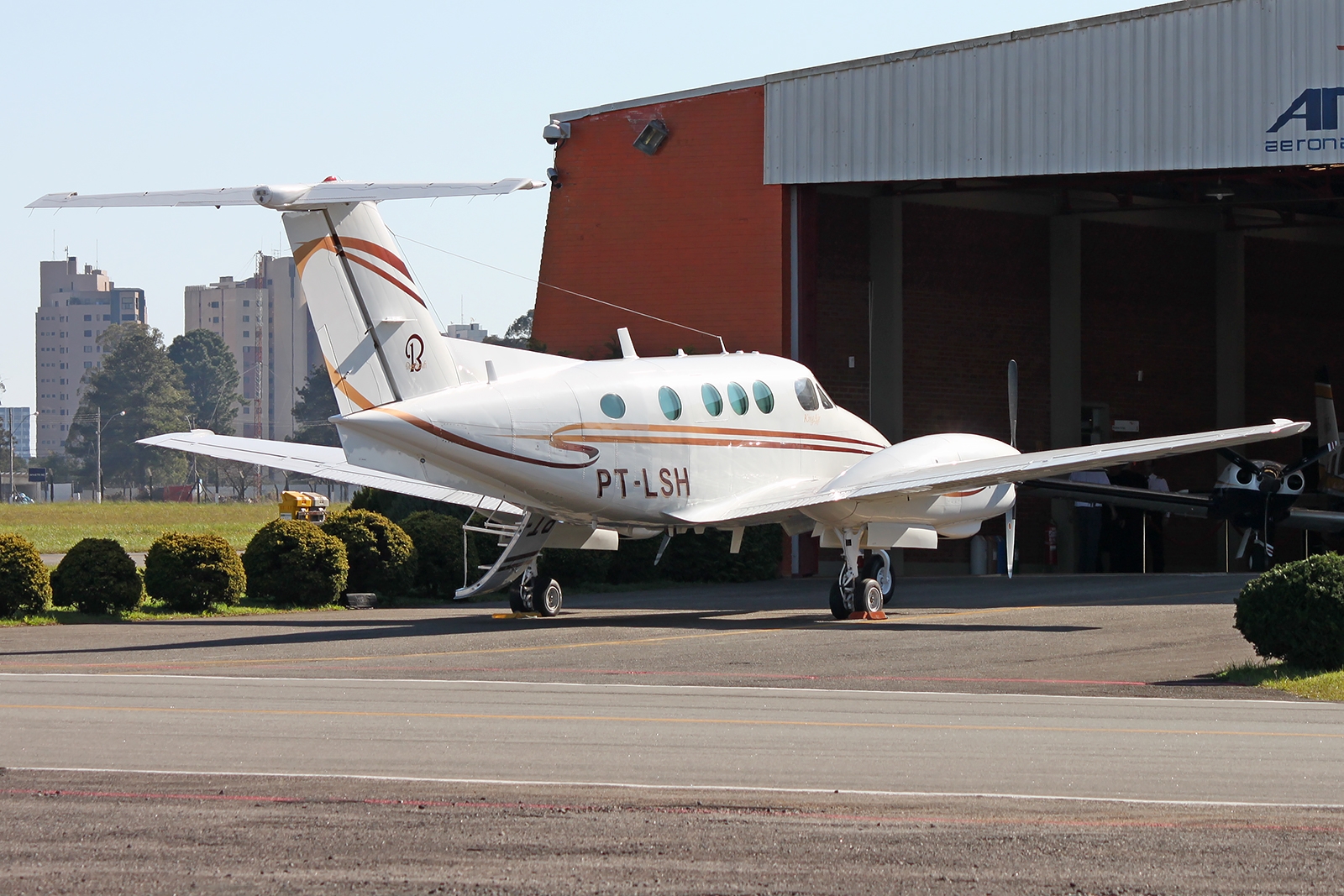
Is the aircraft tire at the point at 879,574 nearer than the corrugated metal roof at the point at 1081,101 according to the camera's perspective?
Yes

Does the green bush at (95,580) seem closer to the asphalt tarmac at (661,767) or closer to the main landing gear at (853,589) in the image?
the asphalt tarmac at (661,767)

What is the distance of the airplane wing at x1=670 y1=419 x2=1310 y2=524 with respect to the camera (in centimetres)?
2056

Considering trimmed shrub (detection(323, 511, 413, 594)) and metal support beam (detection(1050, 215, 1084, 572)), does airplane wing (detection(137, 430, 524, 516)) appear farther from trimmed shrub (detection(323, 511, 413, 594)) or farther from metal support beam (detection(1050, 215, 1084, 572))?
metal support beam (detection(1050, 215, 1084, 572))

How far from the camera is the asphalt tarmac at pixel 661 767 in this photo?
7.53 meters

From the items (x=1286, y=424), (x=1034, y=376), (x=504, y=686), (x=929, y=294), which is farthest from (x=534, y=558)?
(x=1034, y=376)

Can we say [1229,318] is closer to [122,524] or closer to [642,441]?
[642,441]

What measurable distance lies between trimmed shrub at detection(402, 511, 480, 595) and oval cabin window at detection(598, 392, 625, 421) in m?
7.79

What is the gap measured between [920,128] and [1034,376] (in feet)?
34.5

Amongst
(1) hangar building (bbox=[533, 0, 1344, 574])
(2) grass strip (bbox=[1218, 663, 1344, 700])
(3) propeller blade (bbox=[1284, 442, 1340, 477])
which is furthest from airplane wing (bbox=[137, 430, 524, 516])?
(3) propeller blade (bbox=[1284, 442, 1340, 477])

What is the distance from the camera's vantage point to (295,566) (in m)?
25.7

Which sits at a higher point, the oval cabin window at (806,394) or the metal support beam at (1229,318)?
the metal support beam at (1229,318)

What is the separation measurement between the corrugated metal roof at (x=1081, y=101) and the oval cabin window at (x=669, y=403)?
1213 centimetres

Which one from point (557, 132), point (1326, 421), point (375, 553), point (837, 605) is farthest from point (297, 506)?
point (1326, 421)

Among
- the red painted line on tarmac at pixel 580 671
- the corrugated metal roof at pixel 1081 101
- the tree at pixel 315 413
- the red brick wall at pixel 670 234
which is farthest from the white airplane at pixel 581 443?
the tree at pixel 315 413
